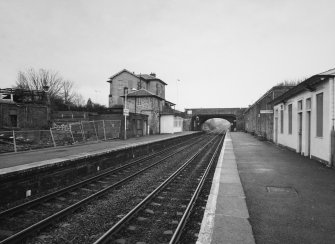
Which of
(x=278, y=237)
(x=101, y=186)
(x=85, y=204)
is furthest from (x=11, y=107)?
(x=278, y=237)

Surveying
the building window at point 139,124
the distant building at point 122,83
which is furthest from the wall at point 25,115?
the distant building at point 122,83

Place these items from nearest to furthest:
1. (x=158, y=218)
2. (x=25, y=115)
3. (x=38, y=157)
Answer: (x=158, y=218) → (x=38, y=157) → (x=25, y=115)

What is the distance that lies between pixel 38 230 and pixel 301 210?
5046 mm

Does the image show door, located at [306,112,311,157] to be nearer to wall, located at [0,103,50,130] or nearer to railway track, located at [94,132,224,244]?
railway track, located at [94,132,224,244]

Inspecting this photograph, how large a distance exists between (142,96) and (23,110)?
16414 millimetres

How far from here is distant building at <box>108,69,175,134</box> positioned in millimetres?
39406

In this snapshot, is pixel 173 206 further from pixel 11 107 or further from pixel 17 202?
pixel 11 107

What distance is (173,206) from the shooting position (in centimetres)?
636

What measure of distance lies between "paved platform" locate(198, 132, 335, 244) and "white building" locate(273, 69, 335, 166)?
163 cm

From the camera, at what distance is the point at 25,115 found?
28.9 m

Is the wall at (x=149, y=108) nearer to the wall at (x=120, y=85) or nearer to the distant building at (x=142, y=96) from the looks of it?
the distant building at (x=142, y=96)

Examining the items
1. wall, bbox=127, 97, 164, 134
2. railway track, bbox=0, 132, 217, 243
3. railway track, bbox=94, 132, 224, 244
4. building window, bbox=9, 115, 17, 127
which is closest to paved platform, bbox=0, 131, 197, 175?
railway track, bbox=0, 132, 217, 243

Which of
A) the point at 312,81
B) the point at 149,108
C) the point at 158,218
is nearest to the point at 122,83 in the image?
the point at 149,108

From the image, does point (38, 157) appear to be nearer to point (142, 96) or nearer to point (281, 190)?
point (281, 190)
